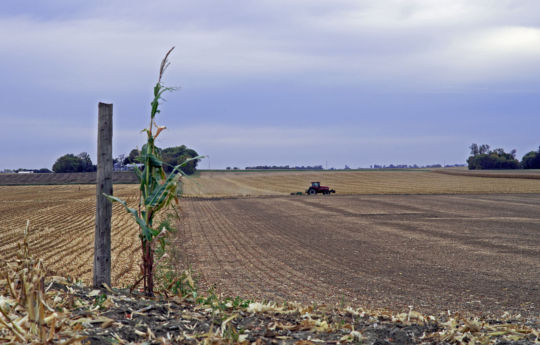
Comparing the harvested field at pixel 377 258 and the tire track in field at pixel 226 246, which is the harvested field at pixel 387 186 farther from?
the harvested field at pixel 377 258

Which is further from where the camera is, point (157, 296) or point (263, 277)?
point (263, 277)

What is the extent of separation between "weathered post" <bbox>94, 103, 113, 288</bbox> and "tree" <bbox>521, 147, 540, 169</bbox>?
121 m

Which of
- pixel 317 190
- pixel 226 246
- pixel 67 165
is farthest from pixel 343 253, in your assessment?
pixel 67 165

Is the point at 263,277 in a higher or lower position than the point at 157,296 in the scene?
lower

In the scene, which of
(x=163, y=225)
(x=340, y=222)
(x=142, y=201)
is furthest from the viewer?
(x=340, y=222)

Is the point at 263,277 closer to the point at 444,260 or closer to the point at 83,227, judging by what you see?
the point at 444,260

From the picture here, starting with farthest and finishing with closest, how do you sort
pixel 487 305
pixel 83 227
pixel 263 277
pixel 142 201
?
pixel 83 227 → pixel 263 277 → pixel 487 305 → pixel 142 201

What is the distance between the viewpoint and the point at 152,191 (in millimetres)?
6562

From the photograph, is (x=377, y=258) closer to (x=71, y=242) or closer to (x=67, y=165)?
(x=71, y=242)

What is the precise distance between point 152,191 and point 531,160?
122m

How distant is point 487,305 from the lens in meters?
9.62

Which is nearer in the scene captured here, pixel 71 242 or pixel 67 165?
pixel 71 242

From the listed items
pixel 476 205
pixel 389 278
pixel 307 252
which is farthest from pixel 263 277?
pixel 476 205

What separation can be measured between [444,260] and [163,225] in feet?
36.2
